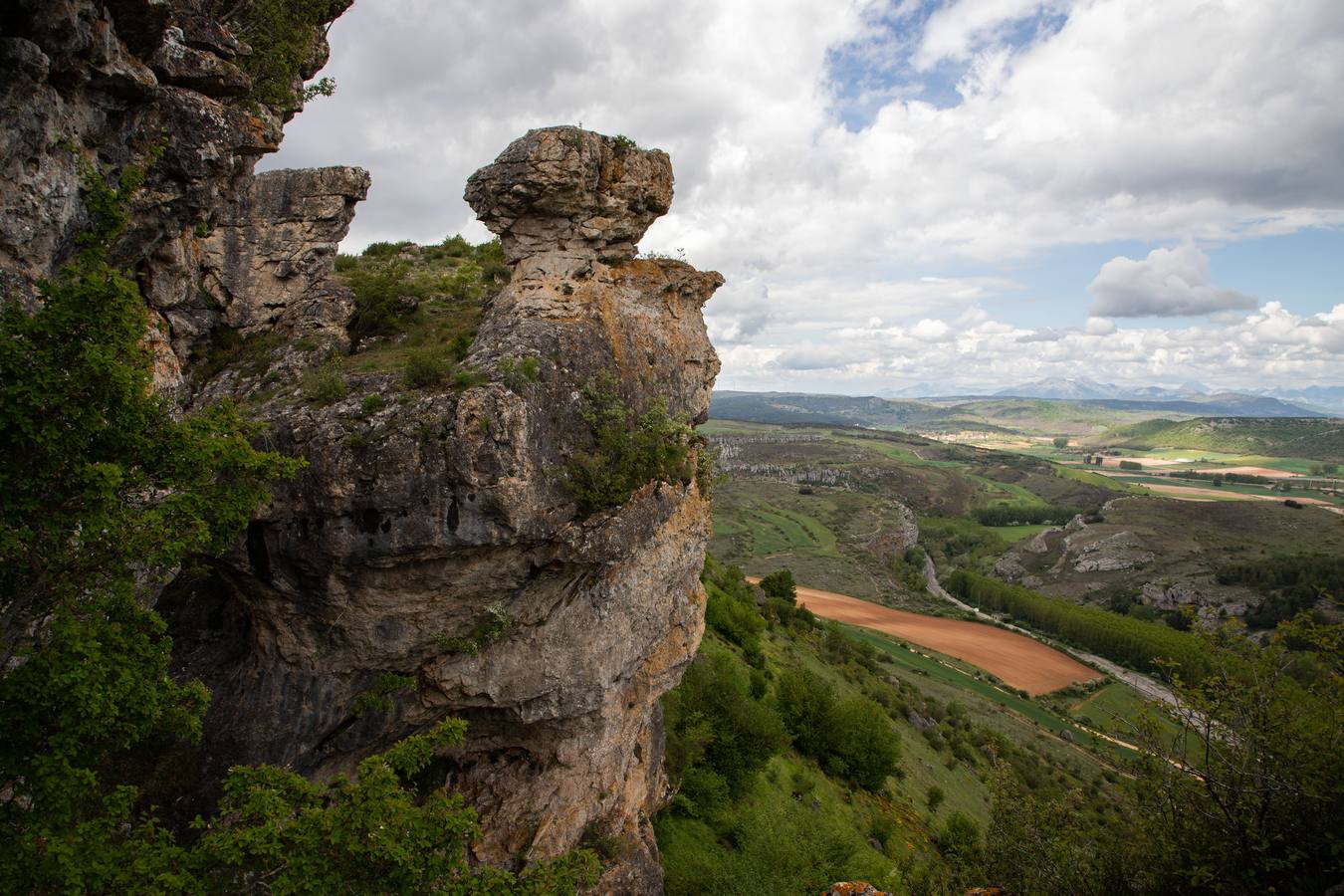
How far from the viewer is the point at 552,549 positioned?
14.2 meters

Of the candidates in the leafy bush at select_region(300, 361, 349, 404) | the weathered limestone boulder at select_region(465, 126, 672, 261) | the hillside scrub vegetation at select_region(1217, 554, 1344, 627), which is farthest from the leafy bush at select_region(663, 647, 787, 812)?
the hillside scrub vegetation at select_region(1217, 554, 1344, 627)

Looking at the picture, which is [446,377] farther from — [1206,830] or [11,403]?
[1206,830]

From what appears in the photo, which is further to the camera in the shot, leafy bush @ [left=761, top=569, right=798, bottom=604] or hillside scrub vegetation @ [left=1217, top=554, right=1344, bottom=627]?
hillside scrub vegetation @ [left=1217, top=554, right=1344, bottom=627]

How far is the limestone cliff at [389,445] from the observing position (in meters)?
10.5

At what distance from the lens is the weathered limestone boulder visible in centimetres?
1756

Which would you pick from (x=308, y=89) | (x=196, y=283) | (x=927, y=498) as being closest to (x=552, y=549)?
(x=196, y=283)

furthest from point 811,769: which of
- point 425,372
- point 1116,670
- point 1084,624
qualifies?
point 1084,624

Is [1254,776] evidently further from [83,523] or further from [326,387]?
[326,387]

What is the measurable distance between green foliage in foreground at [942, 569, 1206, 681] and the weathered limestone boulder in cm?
8531

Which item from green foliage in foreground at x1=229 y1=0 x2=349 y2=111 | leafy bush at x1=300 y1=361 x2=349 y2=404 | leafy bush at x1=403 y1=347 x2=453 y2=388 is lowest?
leafy bush at x1=300 y1=361 x2=349 y2=404

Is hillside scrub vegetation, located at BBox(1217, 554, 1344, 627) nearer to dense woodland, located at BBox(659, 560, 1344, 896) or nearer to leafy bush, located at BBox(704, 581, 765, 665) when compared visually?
dense woodland, located at BBox(659, 560, 1344, 896)

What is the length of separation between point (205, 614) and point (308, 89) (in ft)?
54.4

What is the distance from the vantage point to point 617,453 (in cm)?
1578

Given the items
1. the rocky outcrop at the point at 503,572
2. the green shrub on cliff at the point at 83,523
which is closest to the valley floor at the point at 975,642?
the rocky outcrop at the point at 503,572
